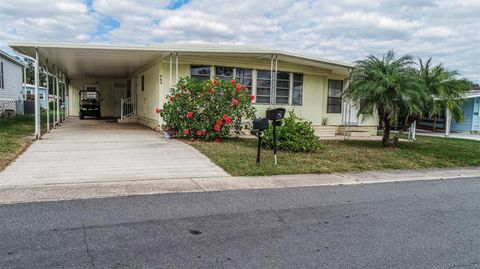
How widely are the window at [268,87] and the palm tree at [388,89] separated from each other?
Answer: 3.66 metres

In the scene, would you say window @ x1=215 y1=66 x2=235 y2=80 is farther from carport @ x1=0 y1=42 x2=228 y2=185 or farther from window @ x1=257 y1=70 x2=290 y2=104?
carport @ x1=0 y1=42 x2=228 y2=185

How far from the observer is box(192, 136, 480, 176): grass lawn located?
26.0 feet

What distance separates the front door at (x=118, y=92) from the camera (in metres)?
25.5

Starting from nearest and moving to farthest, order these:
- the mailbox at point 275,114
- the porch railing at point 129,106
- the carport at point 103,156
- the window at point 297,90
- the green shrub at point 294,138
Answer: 1. the carport at point 103,156
2. the mailbox at point 275,114
3. the green shrub at point 294,138
4. the window at point 297,90
5. the porch railing at point 129,106

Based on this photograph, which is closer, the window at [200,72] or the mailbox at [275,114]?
the mailbox at [275,114]

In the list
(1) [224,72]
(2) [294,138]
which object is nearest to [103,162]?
(2) [294,138]

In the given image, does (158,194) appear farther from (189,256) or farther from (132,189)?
(189,256)

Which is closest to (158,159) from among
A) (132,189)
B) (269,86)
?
(132,189)

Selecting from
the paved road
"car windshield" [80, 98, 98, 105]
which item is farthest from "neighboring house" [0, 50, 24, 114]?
the paved road

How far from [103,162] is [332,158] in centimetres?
562

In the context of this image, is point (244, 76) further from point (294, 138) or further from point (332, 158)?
point (332, 158)

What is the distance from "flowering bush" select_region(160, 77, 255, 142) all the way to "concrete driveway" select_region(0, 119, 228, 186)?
84 cm

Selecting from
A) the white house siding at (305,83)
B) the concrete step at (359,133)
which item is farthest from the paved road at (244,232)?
the concrete step at (359,133)

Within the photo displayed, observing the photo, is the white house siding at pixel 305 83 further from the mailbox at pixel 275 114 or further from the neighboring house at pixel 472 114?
the neighboring house at pixel 472 114
